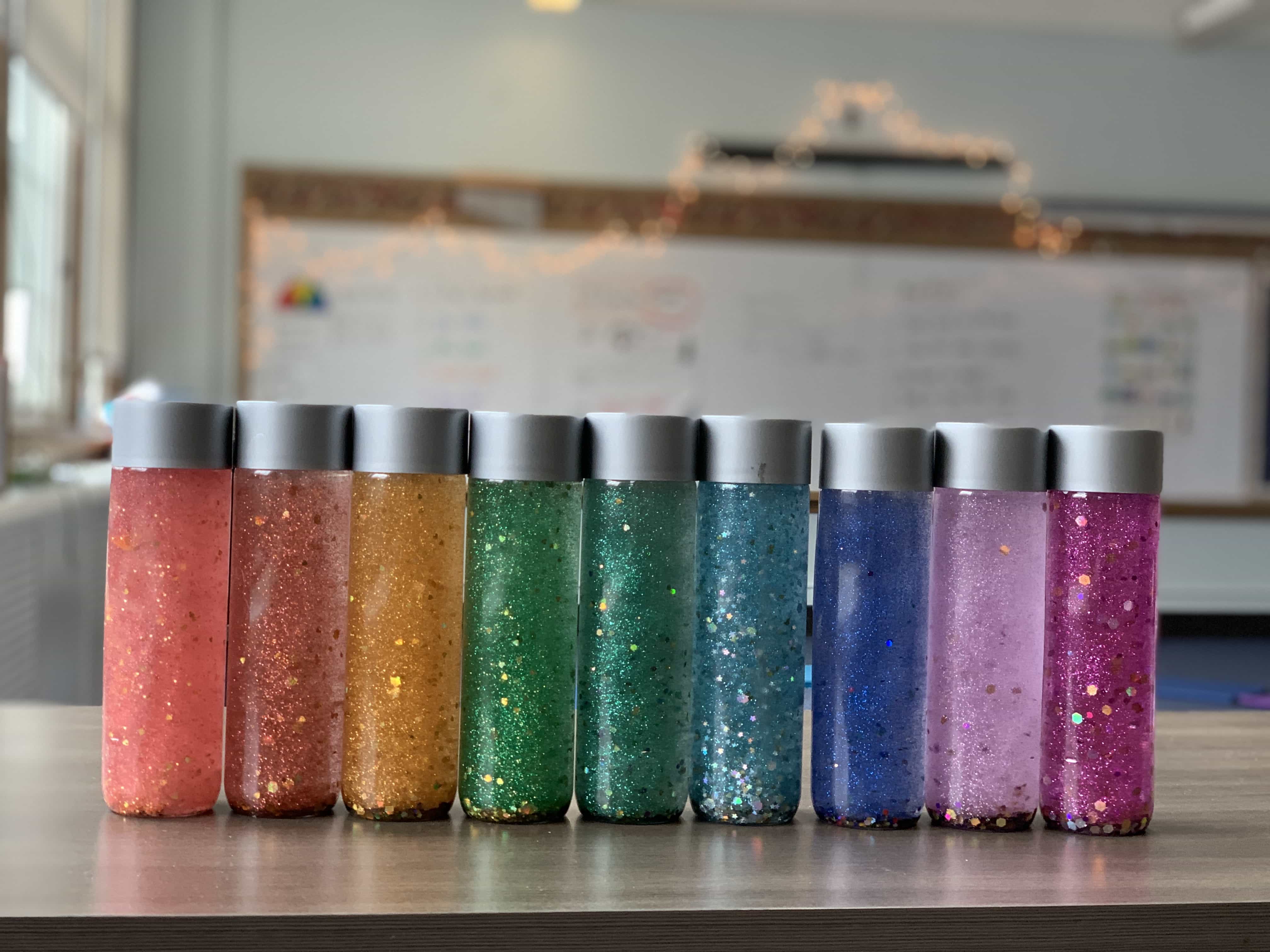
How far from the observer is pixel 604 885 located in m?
0.57

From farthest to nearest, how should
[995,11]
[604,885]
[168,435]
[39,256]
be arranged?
[995,11]
[39,256]
[168,435]
[604,885]

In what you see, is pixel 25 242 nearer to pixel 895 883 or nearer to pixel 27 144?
pixel 27 144

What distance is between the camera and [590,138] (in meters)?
4.52

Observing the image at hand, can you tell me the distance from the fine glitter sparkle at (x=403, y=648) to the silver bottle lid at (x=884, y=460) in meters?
0.20

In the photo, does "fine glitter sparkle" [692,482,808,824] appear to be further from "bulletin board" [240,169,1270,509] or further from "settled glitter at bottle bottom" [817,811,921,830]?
"bulletin board" [240,169,1270,509]

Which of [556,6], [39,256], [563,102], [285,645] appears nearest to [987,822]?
[285,645]

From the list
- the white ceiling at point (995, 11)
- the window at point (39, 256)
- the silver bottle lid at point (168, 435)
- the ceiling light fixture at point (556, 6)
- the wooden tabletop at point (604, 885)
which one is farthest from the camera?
the white ceiling at point (995, 11)

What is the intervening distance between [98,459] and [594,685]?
328cm

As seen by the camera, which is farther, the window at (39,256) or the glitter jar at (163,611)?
the window at (39,256)

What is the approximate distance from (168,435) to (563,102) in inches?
158

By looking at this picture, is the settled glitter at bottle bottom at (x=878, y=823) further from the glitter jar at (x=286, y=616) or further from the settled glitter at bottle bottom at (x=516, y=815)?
the glitter jar at (x=286, y=616)

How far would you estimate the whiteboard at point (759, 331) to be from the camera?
4.43 m

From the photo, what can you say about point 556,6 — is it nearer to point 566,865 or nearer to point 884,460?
point 884,460

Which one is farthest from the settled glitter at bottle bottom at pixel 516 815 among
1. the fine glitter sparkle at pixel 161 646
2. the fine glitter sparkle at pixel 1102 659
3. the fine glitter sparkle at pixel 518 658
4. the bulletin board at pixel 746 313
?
the bulletin board at pixel 746 313
